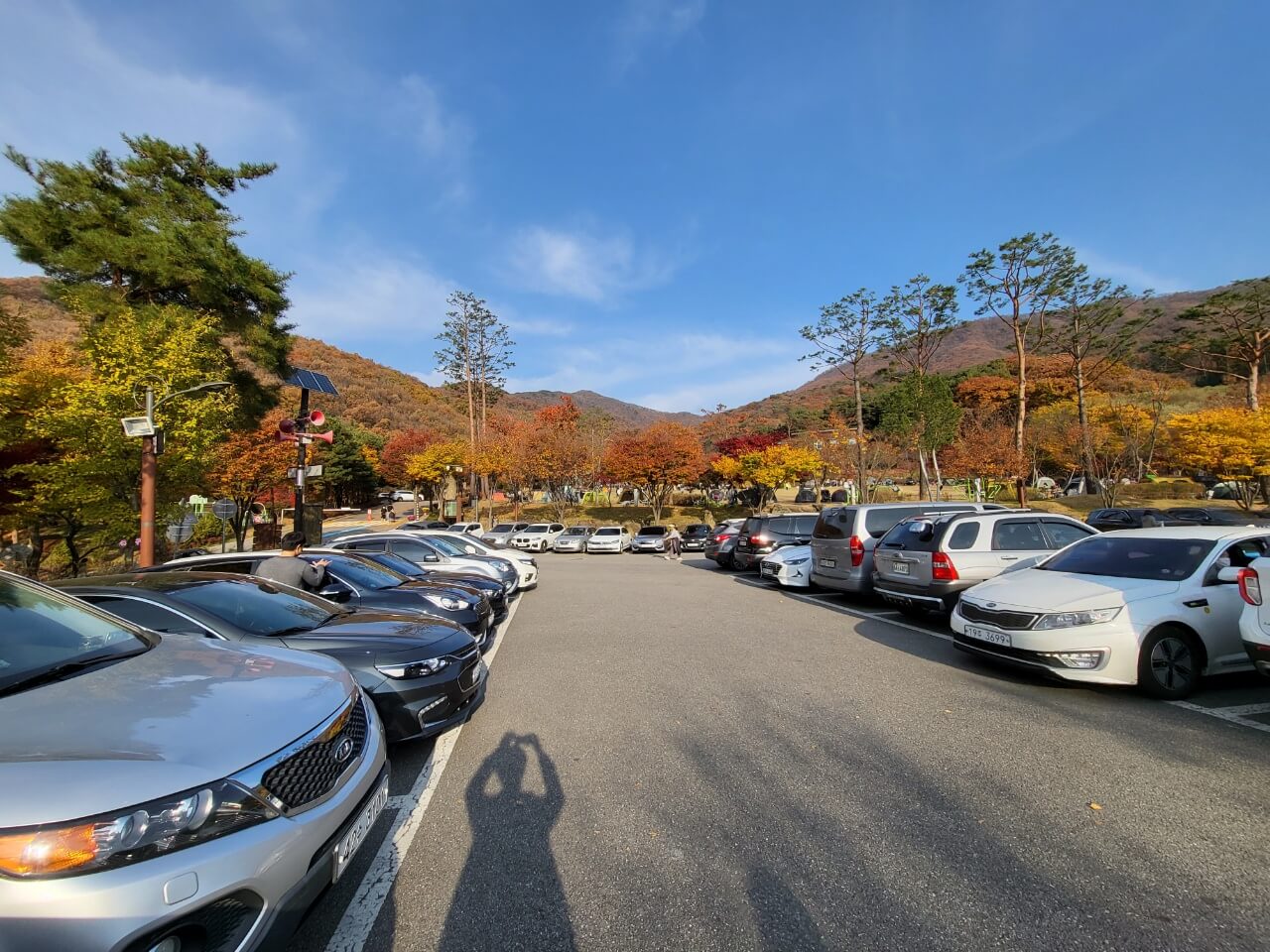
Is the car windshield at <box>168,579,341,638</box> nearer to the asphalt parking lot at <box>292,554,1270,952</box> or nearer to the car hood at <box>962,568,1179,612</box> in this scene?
the asphalt parking lot at <box>292,554,1270,952</box>

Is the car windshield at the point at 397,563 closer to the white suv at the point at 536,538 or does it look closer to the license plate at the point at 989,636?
the license plate at the point at 989,636

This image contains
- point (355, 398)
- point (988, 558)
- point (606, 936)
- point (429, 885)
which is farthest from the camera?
point (355, 398)

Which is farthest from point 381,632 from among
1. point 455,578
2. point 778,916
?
point 455,578

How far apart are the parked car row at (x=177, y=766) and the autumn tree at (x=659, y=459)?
35867mm

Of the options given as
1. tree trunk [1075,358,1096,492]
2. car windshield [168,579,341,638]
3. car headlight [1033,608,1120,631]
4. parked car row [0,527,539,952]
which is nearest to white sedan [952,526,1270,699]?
car headlight [1033,608,1120,631]

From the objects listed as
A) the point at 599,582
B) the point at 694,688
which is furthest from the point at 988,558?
the point at 599,582

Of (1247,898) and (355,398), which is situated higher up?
(355,398)

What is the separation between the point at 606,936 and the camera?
7.73 ft

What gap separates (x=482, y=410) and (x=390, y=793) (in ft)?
144

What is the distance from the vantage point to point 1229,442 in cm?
2570

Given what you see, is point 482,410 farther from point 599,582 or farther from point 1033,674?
point 1033,674

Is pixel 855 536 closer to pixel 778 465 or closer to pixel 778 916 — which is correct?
pixel 778 916

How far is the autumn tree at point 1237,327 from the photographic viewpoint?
3503 centimetres

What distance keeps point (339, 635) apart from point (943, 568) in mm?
7252
